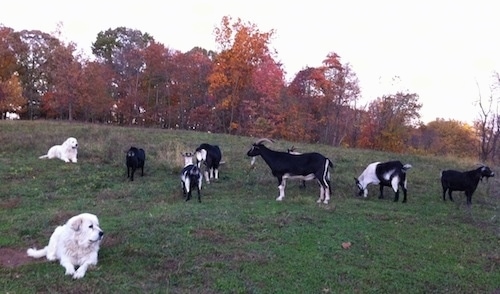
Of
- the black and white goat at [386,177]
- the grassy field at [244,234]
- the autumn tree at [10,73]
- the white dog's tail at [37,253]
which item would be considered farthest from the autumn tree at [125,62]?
the white dog's tail at [37,253]

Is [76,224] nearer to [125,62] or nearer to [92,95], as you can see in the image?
[92,95]

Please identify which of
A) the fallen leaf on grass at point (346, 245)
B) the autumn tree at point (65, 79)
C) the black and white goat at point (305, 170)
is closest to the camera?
the fallen leaf on grass at point (346, 245)

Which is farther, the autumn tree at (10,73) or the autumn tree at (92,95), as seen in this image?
the autumn tree at (10,73)

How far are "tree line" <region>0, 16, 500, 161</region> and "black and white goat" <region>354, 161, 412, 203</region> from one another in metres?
22.1

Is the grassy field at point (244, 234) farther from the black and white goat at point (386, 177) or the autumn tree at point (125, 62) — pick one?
the autumn tree at point (125, 62)

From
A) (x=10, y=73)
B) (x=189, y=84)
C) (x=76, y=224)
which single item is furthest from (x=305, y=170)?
(x=10, y=73)

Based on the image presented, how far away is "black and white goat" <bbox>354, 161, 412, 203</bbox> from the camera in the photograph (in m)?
14.1

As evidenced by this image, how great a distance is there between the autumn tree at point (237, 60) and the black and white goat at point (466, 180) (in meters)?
26.5

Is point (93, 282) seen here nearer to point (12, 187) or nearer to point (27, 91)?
point (12, 187)

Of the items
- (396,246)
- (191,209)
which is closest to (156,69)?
(191,209)

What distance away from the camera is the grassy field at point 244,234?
7.09m

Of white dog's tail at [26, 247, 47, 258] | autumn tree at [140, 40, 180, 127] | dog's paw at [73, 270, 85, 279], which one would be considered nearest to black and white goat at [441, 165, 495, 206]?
dog's paw at [73, 270, 85, 279]

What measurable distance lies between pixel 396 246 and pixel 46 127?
906 inches

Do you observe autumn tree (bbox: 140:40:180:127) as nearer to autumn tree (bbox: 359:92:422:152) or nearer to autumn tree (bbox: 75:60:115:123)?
autumn tree (bbox: 75:60:115:123)
